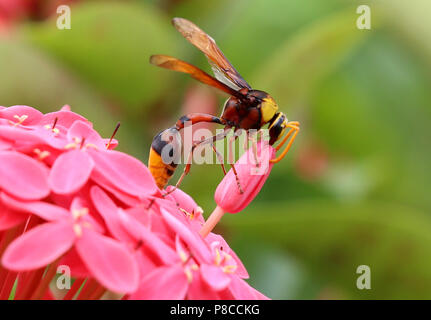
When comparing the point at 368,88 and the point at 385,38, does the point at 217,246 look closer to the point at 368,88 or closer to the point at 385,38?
the point at 368,88

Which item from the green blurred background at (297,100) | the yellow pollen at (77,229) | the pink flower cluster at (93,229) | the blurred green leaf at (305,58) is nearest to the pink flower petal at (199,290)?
the pink flower cluster at (93,229)

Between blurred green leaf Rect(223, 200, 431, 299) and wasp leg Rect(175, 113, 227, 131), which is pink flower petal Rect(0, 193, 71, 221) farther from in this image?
blurred green leaf Rect(223, 200, 431, 299)

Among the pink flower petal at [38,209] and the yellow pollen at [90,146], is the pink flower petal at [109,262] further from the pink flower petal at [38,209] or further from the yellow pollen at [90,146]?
the yellow pollen at [90,146]

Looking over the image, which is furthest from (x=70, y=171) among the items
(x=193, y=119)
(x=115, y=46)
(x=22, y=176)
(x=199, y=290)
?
(x=115, y=46)

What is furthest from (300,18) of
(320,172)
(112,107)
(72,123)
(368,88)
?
(72,123)

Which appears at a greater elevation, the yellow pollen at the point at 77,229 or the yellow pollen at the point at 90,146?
the yellow pollen at the point at 90,146

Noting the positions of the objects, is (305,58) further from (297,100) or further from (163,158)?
(163,158)

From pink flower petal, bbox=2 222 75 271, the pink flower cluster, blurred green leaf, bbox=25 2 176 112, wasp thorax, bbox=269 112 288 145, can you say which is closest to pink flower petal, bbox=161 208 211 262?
the pink flower cluster
